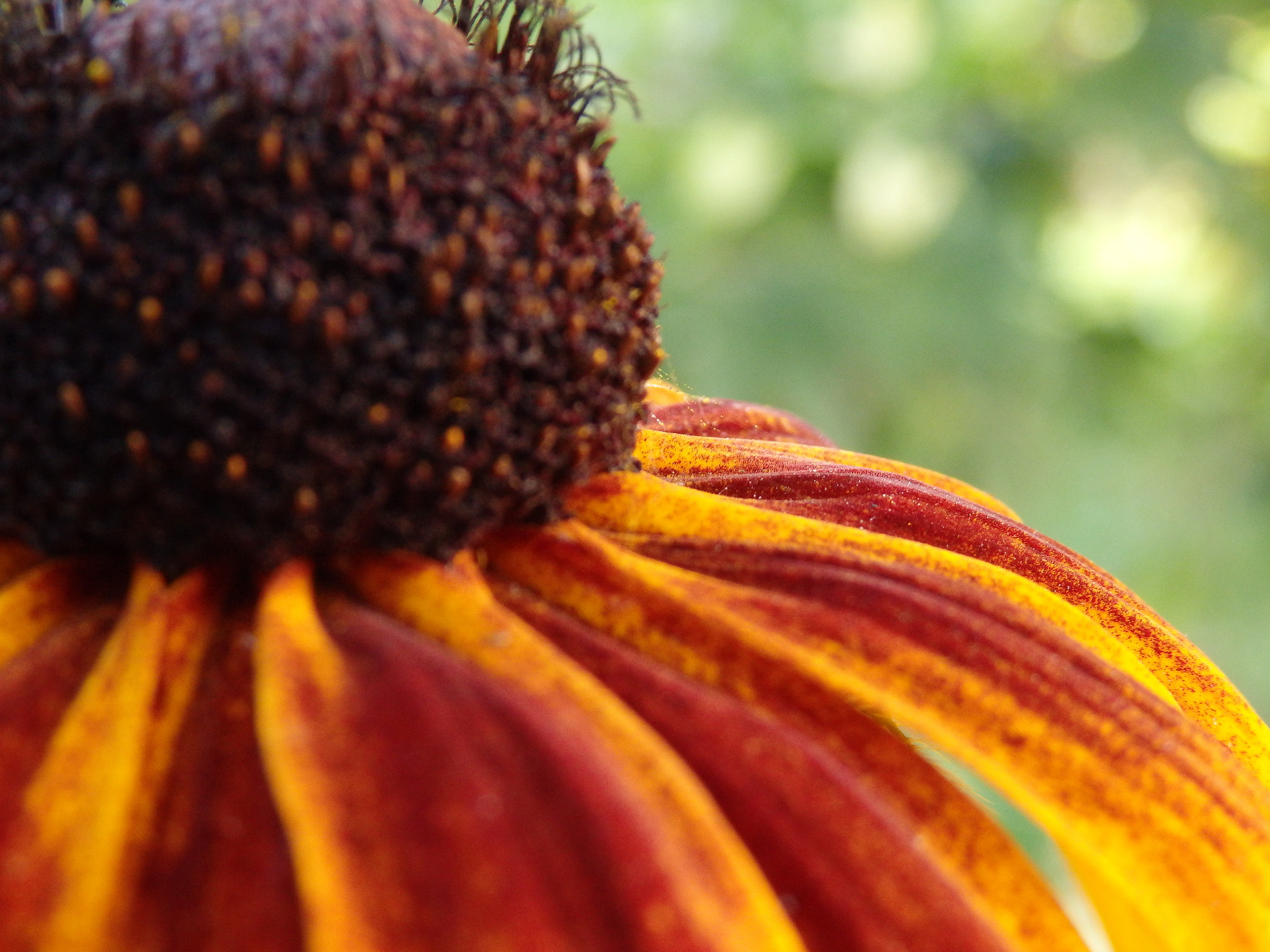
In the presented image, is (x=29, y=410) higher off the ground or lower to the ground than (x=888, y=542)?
lower

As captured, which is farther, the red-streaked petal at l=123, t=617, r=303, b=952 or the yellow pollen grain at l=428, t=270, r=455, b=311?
the yellow pollen grain at l=428, t=270, r=455, b=311

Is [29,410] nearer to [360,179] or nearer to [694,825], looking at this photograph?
[360,179]

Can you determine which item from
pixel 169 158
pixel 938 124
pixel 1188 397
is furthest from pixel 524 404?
pixel 1188 397

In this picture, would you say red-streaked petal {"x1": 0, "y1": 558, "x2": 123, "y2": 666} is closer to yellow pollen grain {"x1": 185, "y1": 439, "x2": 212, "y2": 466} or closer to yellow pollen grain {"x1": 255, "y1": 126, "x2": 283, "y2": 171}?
yellow pollen grain {"x1": 185, "y1": 439, "x2": 212, "y2": 466}

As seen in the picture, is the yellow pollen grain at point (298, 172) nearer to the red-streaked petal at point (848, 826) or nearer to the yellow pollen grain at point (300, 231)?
the yellow pollen grain at point (300, 231)

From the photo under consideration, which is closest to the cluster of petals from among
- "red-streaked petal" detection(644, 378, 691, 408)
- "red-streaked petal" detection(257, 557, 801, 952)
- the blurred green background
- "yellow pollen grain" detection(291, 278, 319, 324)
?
"red-streaked petal" detection(257, 557, 801, 952)

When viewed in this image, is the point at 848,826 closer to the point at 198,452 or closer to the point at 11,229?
the point at 198,452
